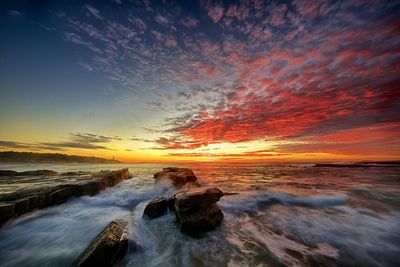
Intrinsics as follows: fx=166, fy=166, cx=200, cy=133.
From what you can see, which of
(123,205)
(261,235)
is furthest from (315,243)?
(123,205)

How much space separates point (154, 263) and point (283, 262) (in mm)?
3278

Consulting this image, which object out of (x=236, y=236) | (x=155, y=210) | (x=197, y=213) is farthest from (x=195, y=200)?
(x=155, y=210)

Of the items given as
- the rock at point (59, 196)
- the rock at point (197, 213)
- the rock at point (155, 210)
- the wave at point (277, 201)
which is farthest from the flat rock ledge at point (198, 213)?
the rock at point (59, 196)

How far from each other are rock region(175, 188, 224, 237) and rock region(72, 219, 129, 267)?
1.92m

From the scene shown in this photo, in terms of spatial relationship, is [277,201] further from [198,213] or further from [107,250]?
[107,250]

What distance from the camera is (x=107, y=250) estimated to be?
12.6ft

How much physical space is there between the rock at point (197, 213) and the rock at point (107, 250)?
6.30ft

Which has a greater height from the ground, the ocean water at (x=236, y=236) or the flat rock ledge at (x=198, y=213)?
the flat rock ledge at (x=198, y=213)

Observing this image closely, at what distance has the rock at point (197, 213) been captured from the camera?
577 cm

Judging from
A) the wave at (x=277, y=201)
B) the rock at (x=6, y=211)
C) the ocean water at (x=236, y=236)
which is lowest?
the ocean water at (x=236, y=236)

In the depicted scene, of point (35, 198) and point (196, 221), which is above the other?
point (35, 198)

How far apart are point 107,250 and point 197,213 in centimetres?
295

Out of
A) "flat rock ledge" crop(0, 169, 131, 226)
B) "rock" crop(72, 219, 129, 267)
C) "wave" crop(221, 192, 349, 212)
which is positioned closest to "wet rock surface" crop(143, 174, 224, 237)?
"rock" crop(72, 219, 129, 267)

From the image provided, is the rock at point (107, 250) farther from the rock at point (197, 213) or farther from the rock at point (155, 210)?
the rock at point (155, 210)
